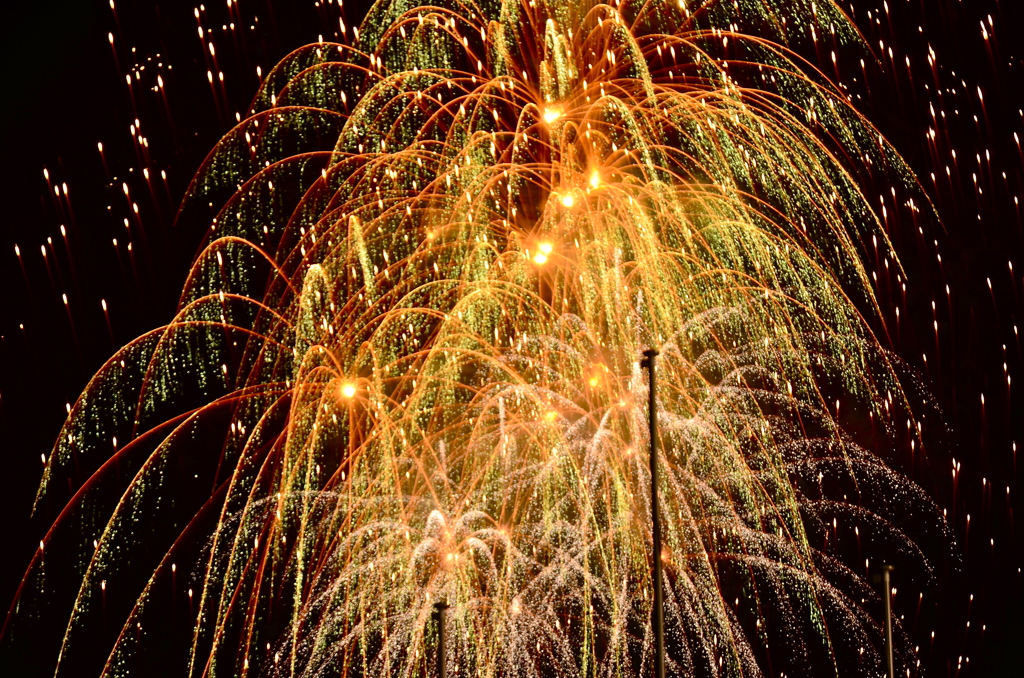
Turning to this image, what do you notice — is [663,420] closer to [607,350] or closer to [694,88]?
[607,350]

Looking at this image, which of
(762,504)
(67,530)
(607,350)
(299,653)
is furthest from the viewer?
(67,530)

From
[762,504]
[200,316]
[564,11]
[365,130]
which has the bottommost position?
[762,504]

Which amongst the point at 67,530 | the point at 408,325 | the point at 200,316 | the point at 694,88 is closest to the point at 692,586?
the point at 408,325

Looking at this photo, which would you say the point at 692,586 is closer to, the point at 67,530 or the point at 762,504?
the point at 762,504

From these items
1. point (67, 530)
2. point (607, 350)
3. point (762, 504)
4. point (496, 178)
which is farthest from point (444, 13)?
point (67, 530)

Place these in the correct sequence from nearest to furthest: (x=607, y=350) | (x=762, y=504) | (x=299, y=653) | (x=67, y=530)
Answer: (x=607, y=350), (x=762, y=504), (x=299, y=653), (x=67, y=530)

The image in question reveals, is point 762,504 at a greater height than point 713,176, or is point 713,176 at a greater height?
point 713,176

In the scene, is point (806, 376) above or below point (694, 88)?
below

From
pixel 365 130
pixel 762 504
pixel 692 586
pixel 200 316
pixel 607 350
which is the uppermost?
pixel 365 130

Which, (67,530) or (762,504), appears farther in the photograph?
(67,530)
